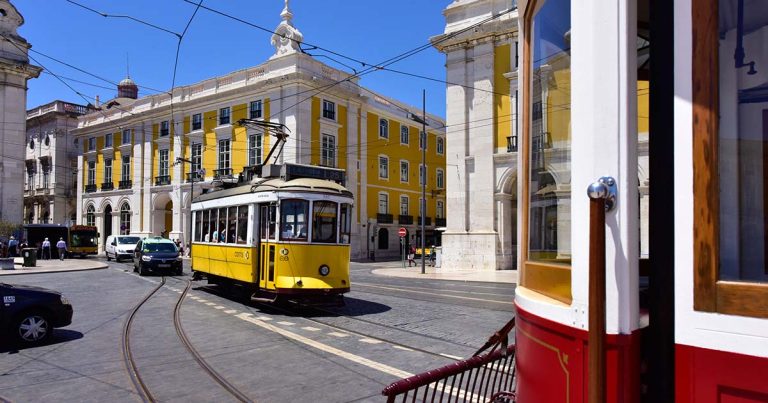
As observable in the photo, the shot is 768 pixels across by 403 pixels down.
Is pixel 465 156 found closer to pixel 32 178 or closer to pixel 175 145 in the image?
pixel 175 145

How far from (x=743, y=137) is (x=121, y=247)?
41.5m

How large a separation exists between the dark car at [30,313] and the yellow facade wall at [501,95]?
23.1 metres

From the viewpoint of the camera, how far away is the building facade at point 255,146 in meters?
39.1

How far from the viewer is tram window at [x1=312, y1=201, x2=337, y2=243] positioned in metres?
11.8

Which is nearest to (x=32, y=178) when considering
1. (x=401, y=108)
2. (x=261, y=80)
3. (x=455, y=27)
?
(x=261, y=80)

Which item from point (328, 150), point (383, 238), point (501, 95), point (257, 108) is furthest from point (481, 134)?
point (383, 238)

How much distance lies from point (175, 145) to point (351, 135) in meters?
15.7

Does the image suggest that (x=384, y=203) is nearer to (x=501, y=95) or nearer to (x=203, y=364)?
(x=501, y=95)

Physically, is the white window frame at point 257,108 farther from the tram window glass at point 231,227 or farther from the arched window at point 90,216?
the tram window glass at point 231,227

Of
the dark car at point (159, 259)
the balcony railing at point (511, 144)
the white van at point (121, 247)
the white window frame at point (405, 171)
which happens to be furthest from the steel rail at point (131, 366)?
the white window frame at point (405, 171)

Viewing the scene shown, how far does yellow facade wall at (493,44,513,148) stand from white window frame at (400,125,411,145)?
71.5 feet

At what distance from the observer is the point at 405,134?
50438 millimetres

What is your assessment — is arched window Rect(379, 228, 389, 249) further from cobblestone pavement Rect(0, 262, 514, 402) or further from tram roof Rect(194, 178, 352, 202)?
tram roof Rect(194, 178, 352, 202)

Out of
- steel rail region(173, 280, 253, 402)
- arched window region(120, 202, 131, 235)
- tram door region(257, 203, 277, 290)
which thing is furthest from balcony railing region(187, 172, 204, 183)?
steel rail region(173, 280, 253, 402)
